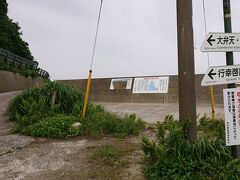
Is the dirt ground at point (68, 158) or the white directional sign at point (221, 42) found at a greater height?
the white directional sign at point (221, 42)

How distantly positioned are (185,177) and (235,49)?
2.07m

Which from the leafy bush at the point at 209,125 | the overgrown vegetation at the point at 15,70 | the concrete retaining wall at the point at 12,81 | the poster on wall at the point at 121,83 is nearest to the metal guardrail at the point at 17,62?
the overgrown vegetation at the point at 15,70

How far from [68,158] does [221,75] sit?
9.70 ft

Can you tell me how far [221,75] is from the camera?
448 centimetres

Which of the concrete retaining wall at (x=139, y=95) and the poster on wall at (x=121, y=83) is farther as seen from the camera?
the poster on wall at (x=121, y=83)

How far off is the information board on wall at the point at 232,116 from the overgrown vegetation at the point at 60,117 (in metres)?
2.69

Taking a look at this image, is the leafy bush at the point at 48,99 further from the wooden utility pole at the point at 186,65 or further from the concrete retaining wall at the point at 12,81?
the concrete retaining wall at the point at 12,81

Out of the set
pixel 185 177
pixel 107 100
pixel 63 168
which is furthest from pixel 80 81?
pixel 185 177

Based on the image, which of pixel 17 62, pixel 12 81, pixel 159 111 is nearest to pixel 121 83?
pixel 159 111

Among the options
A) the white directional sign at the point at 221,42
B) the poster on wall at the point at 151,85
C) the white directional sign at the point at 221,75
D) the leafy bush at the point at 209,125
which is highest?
the poster on wall at the point at 151,85

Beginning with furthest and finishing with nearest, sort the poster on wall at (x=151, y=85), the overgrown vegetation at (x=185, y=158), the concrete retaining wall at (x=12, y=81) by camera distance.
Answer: the concrete retaining wall at (x=12, y=81), the poster on wall at (x=151, y=85), the overgrown vegetation at (x=185, y=158)

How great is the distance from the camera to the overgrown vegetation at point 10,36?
102 feet

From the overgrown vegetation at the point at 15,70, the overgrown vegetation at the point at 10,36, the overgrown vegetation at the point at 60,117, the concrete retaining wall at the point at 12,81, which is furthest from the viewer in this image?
the overgrown vegetation at the point at 10,36

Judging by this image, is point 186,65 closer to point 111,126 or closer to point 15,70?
point 111,126
